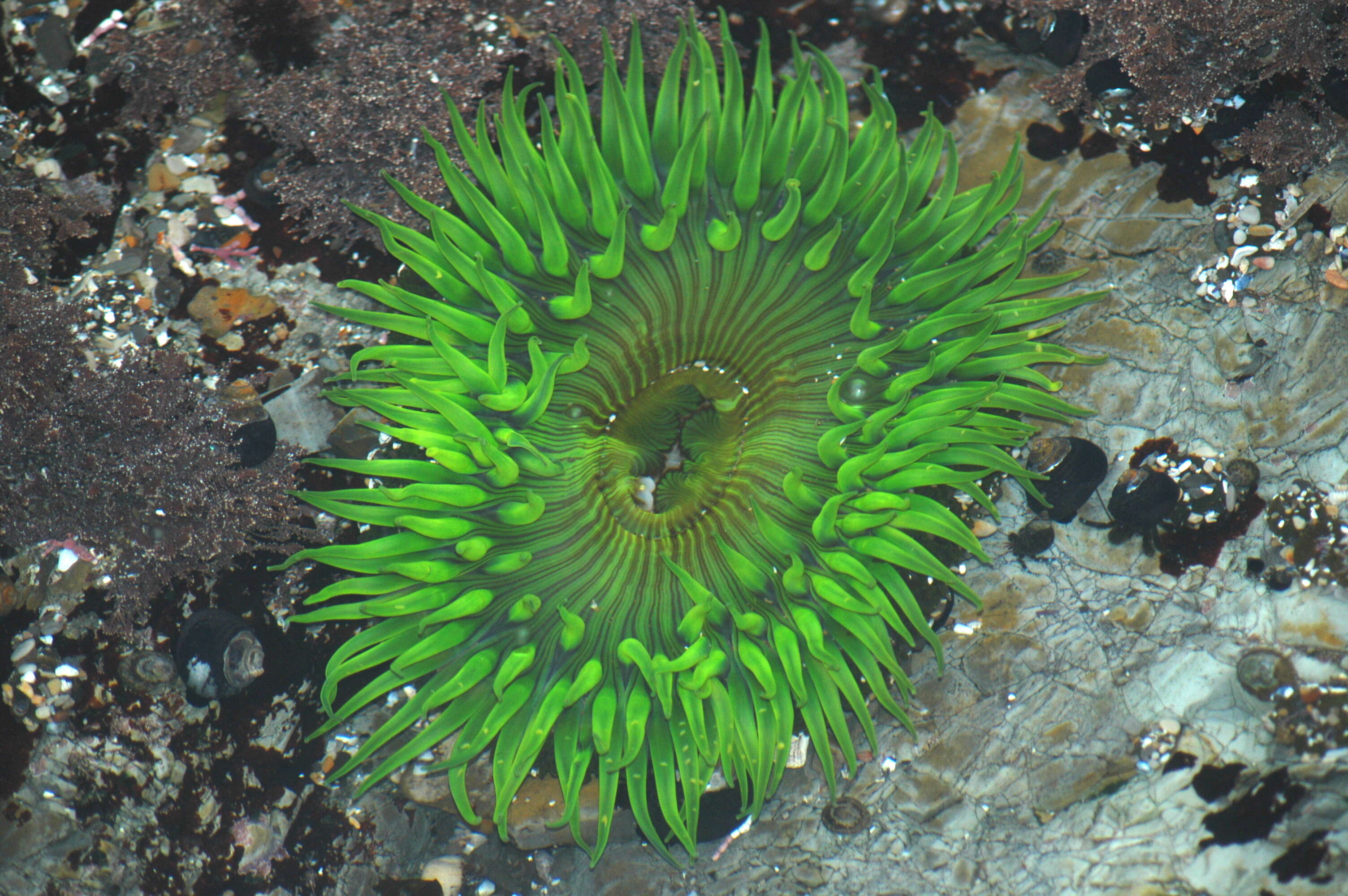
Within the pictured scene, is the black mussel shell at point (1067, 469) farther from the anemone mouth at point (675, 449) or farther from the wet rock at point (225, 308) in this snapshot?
the wet rock at point (225, 308)

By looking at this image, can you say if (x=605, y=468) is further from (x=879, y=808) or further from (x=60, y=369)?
(x=60, y=369)

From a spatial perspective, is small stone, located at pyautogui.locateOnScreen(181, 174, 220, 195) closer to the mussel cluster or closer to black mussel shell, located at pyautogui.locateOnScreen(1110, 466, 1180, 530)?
black mussel shell, located at pyautogui.locateOnScreen(1110, 466, 1180, 530)

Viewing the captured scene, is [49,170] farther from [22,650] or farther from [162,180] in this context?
[22,650]

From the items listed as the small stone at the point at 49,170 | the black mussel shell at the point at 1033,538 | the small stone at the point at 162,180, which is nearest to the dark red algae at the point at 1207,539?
the black mussel shell at the point at 1033,538

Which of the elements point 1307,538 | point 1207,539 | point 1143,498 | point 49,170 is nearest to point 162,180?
point 49,170

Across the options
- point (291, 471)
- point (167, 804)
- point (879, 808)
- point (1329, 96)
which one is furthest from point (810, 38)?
point (167, 804)

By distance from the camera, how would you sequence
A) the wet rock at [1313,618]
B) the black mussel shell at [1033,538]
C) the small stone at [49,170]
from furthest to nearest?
the small stone at [49,170], the black mussel shell at [1033,538], the wet rock at [1313,618]
